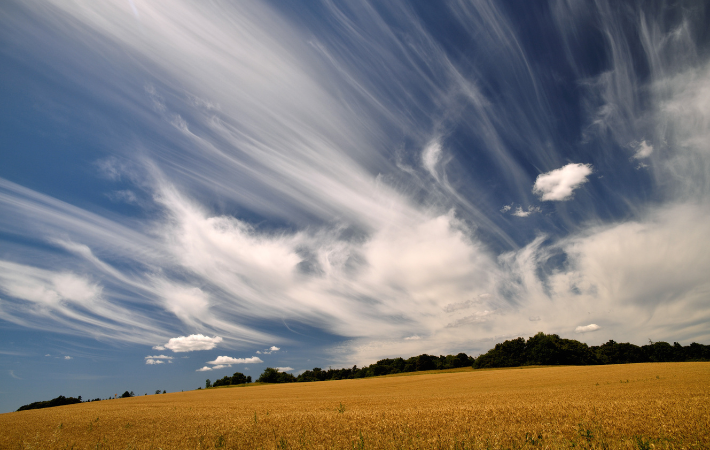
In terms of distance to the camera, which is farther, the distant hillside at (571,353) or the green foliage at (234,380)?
the green foliage at (234,380)

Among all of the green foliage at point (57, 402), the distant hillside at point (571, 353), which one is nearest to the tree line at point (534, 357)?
the distant hillside at point (571, 353)

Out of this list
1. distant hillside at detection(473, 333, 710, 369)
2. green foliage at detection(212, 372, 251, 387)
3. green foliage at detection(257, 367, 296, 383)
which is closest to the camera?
distant hillside at detection(473, 333, 710, 369)

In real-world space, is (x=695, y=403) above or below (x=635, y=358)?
above

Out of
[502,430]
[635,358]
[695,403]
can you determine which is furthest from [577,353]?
[502,430]

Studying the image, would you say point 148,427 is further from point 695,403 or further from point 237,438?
point 695,403

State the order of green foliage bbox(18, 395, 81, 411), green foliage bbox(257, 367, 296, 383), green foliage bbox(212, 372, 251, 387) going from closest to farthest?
green foliage bbox(18, 395, 81, 411) → green foliage bbox(212, 372, 251, 387) → green foliage bbox(257, 367, 296, 383)

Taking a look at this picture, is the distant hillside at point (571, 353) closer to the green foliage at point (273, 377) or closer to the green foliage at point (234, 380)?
the green foliage at point (273, 377)

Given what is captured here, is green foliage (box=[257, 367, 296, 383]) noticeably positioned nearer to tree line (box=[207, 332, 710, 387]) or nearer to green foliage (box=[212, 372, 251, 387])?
tree line (box=[207, 332, 710, 387])

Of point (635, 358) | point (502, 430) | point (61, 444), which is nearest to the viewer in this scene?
point (502, 430)

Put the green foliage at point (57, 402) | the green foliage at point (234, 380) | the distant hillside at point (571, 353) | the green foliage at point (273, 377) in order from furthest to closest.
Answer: the green foliage at point (273, 377), the green foliage at point (234, 380), the distant hillside at point (571, 353), the green foliage at point (57, 402)

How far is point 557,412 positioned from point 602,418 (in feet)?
5.73

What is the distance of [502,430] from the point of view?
959 cm

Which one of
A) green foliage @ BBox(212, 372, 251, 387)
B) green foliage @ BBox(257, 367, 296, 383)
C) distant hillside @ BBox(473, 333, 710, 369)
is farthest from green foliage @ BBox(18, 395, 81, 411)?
distant hillside @ BBox(473, 333, 710, 369)

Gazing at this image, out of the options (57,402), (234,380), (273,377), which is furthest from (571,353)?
(57,402)
